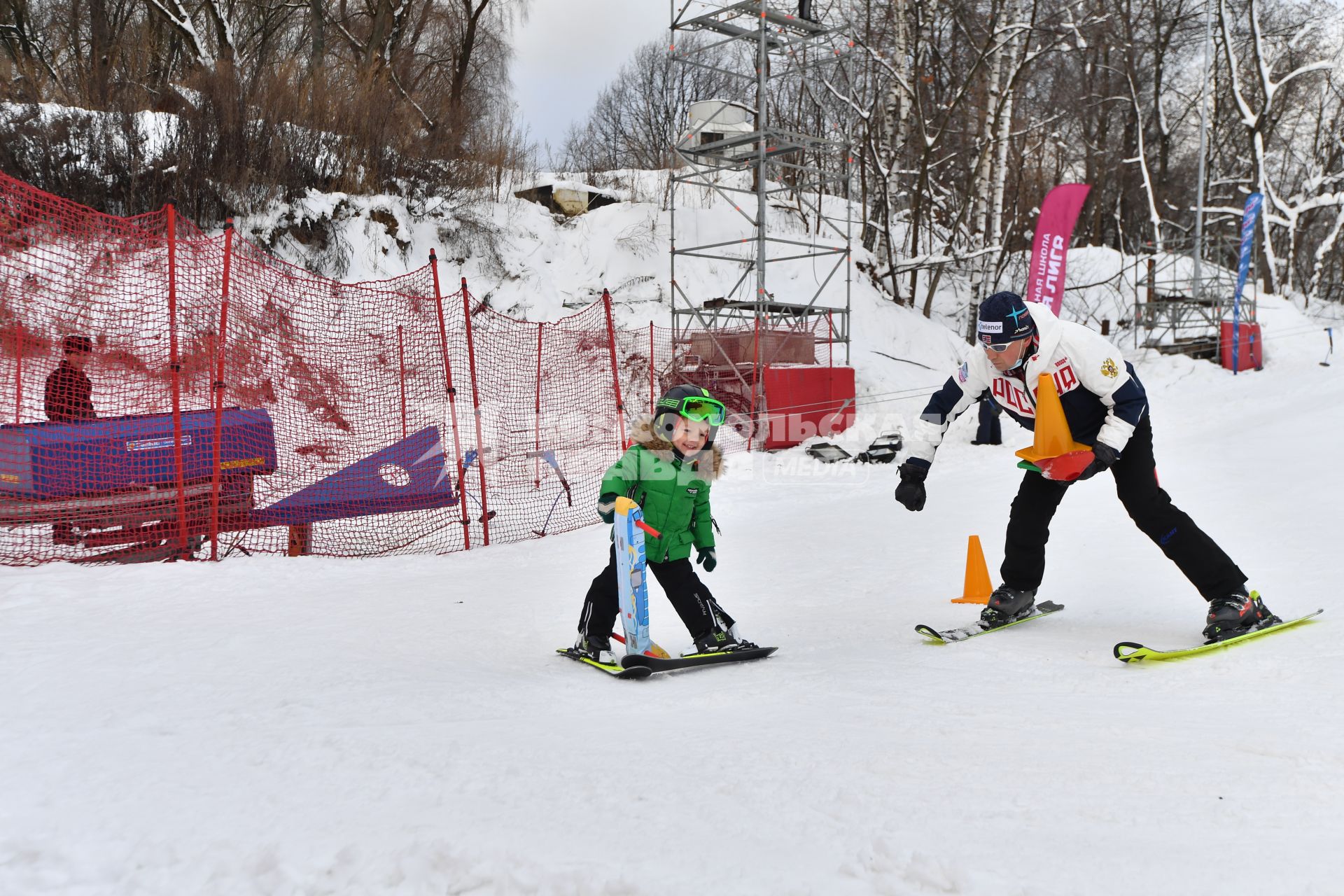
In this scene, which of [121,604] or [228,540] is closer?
[121,604]

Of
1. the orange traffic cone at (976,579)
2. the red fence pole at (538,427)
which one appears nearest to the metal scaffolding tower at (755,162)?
the red fence pole at (538,427)

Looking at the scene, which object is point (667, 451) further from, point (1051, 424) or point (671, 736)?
point (1051, 424)

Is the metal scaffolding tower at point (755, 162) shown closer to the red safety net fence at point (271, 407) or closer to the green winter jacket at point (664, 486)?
the red safety net fence at point (271, 407)

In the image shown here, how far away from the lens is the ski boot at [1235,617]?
151 inches

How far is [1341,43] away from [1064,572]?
2987 centimetres

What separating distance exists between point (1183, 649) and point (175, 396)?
6257 millimetres

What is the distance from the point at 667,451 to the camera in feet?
13.7

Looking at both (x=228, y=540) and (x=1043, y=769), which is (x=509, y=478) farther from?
(x=1043, y=769)

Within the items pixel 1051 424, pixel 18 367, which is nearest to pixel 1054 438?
pixel 1051 424

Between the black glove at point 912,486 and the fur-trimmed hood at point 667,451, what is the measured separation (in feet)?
2.96

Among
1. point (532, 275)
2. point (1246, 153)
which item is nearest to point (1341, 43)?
point (1246, 153)

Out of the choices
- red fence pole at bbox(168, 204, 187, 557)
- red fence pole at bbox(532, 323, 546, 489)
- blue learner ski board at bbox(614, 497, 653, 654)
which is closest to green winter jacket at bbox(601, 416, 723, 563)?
blue learner ski board at bbox(614, 497, 653, 654)

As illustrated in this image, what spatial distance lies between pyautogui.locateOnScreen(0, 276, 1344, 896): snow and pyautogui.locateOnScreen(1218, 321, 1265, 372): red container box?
13.8 meters

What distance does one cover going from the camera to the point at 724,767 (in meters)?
2.62
